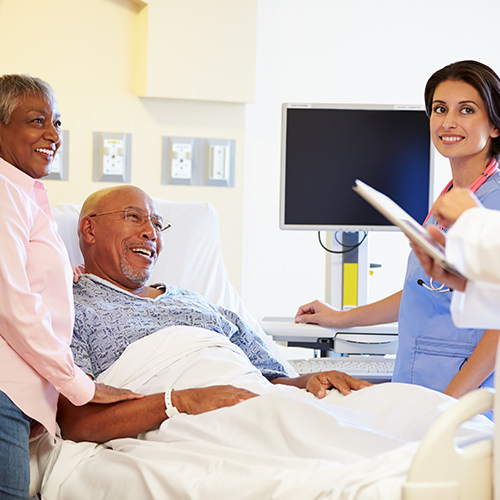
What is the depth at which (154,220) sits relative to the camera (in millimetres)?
2289

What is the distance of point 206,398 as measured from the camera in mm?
1666

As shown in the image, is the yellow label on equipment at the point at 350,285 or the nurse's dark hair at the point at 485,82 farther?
the yellow label on equipment at the point at 350,285

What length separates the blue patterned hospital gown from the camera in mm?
1905

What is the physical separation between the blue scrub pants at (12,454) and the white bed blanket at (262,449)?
62 mm

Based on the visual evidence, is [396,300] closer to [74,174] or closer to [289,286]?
[289,286]

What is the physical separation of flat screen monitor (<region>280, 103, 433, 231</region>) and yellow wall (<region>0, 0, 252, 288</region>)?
1.43 ft

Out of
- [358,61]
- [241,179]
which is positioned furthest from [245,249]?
[358,61]

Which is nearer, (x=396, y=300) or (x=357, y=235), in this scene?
(x=396, y=300)

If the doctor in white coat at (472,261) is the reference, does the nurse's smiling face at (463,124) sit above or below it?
above

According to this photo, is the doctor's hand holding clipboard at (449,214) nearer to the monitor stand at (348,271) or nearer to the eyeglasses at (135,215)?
the eyeglasses at (135,215)

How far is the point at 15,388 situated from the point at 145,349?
0.39 metres

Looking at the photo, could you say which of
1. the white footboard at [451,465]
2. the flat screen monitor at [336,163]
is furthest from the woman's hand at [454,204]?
the flat screen monitor at [336,163]

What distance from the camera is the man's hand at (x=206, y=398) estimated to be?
5.41 ft

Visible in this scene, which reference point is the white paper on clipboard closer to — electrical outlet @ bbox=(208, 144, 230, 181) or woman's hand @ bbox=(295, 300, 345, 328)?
woman's hand @ bbox=(295, 300, 345, 328)
